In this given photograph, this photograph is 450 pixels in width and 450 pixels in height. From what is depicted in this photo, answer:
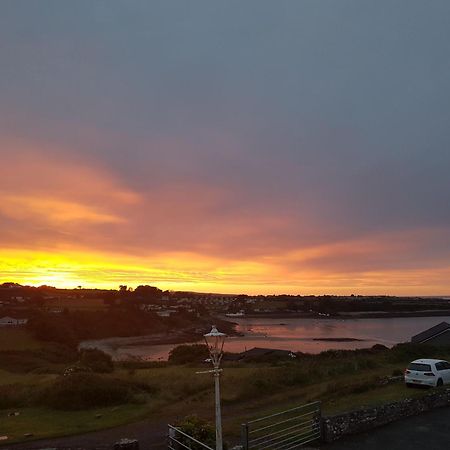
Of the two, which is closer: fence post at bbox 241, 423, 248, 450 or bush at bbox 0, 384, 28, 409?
fence post at bbox 241, 423, 248, 450

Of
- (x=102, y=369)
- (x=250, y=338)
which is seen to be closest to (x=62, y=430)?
(x=102, y=369)

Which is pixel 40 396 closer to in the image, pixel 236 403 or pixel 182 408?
pixel 182 408

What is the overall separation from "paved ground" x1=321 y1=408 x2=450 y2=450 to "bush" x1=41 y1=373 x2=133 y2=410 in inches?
499

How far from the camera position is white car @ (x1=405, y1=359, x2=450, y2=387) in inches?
864

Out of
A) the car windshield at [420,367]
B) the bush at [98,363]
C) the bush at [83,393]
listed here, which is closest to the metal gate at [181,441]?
the bush at [83,393]

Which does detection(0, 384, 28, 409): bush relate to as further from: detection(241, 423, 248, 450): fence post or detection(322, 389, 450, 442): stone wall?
detection(322, 389, 450, 442): stone wall

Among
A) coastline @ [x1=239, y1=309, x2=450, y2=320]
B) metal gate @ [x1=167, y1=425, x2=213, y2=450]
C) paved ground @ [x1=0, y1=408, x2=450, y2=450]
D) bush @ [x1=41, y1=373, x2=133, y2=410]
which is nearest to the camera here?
metal gate @ [x1=167, y1=425, x2=213, y2=450]

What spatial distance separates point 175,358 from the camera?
4838 centimetres

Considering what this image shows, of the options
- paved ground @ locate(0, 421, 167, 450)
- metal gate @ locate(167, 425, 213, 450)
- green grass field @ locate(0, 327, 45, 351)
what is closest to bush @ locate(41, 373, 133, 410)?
paved ground @ locate(0, 421, 167, 450)

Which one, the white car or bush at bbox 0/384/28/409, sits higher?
the white car

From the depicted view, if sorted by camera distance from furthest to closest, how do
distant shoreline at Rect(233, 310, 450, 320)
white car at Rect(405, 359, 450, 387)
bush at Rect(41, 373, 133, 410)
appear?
distant shoreline at Rect(233, 310, 450, 320)
bush at Rect(41, 373, 133, 410)
white car at Rect(405, 359, 450, 387)

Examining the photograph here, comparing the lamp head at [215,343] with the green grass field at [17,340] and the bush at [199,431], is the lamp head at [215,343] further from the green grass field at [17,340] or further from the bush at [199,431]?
the green grass field at [17,340]

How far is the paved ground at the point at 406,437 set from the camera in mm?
13781

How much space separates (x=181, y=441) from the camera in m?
12.8
